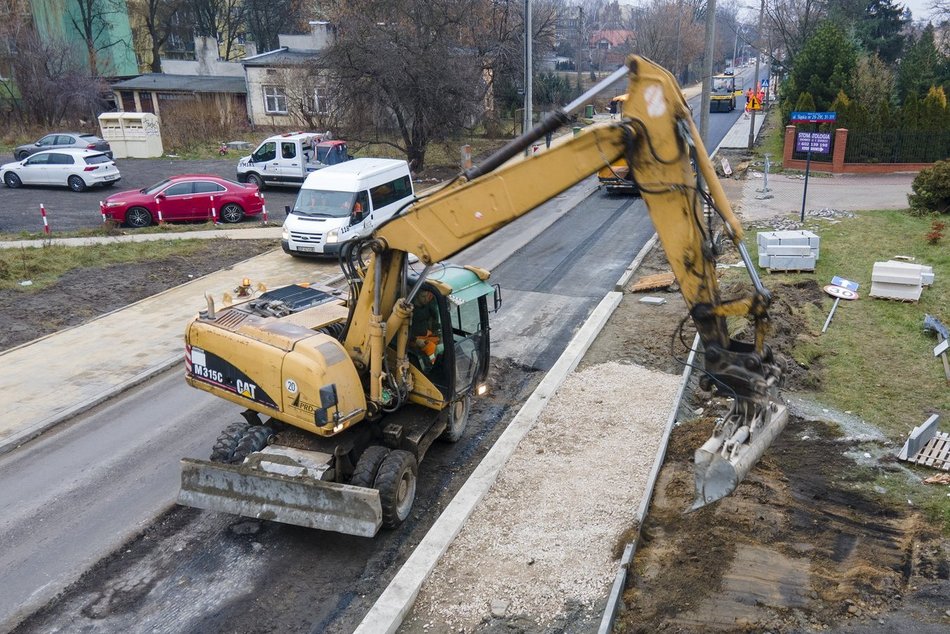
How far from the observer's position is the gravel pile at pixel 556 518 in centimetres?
702

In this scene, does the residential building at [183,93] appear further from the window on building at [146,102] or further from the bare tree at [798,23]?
the bare tree at [798,23]

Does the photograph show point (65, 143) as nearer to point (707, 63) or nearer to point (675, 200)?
point (707, 63)

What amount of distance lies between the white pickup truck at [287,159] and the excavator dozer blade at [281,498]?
22.2 m

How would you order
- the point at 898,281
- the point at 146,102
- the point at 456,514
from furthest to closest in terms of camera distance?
the point at 146,102 < the point at 898,281 < the point at 456,514

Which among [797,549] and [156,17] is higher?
[156,17]

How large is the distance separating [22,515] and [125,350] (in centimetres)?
520

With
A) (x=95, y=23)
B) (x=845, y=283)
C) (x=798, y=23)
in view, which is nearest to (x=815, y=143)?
(x=845, y=283)

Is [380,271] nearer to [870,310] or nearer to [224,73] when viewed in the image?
[870,310]

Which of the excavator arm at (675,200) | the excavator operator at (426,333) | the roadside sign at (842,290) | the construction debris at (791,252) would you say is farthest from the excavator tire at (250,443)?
the construction debris at (791,252)

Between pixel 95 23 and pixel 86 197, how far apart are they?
3293 centimetres

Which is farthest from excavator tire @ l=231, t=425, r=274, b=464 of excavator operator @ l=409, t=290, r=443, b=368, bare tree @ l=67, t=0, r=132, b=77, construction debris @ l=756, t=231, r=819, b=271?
bare tree @ l=67, t=0, r=132, b=77

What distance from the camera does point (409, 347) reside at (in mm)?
9195

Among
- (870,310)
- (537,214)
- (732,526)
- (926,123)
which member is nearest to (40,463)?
(732,526)

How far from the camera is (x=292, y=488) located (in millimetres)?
7621
